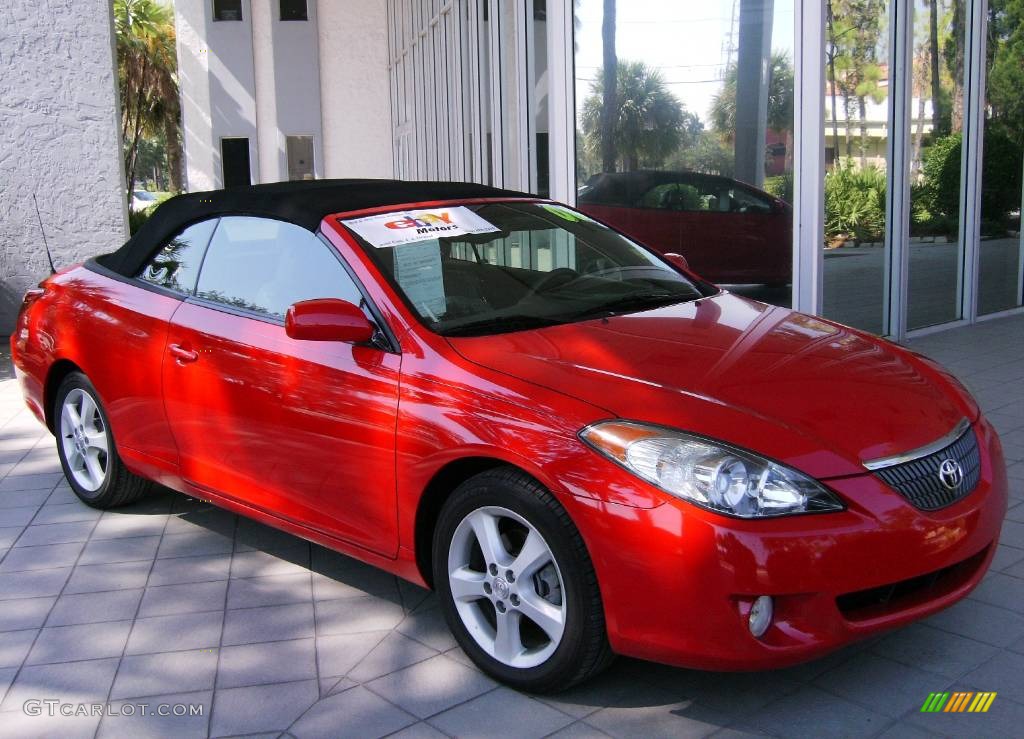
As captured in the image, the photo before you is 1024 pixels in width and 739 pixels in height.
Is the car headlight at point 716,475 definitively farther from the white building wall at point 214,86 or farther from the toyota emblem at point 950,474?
the white building wall at point 214,86

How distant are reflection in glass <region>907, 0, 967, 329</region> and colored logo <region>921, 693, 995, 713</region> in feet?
20.7

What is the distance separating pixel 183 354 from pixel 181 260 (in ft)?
1.88

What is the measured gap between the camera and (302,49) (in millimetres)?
27594

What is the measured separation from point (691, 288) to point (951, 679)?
1819mm

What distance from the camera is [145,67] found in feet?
138

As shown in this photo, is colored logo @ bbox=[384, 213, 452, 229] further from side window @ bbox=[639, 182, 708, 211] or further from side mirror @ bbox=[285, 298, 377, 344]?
side window @ bbox=[639, 182, 708, 211]

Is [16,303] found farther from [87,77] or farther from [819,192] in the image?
[819,192]

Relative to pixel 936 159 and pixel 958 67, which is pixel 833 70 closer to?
pixel 936 159

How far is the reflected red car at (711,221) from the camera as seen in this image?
7.98 metres

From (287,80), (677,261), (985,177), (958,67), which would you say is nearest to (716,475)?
(677,261)

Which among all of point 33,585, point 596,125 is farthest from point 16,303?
point 33,585

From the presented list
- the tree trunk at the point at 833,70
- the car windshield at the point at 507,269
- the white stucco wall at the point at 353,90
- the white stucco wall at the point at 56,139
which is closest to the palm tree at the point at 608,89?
the tree trunk at the point at 833,70

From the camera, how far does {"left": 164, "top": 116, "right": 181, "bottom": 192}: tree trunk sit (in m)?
44.2

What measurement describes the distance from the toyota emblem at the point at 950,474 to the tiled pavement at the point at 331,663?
59cm
